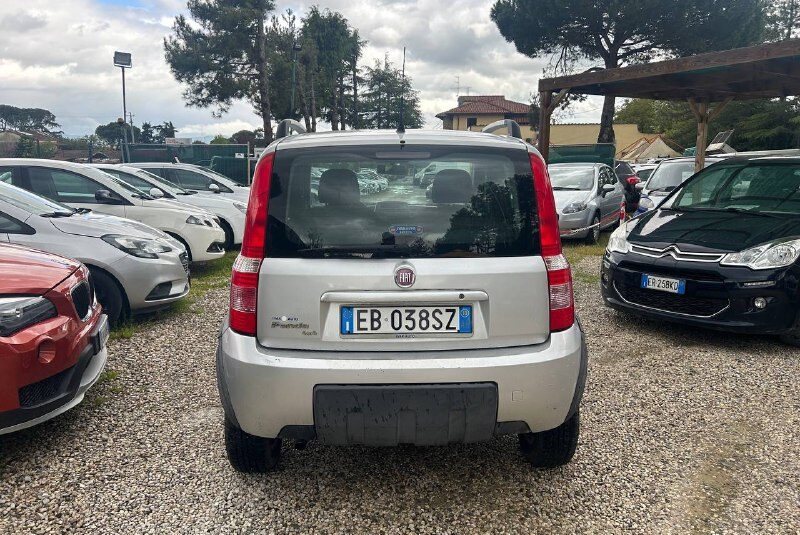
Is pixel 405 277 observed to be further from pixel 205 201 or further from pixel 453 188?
pixel 205 201

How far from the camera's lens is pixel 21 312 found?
2.85 metres

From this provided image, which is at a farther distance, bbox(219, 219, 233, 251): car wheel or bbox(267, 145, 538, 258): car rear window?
bbox(219, 219, 233, 251): car wheel

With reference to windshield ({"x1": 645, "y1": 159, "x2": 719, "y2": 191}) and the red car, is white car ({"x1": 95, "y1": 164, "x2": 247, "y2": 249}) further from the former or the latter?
windshield ({"x1": 645, "y1": 159, "x2": 719, "y2": 191})

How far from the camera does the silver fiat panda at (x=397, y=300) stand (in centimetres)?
229

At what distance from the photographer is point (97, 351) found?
3465mm

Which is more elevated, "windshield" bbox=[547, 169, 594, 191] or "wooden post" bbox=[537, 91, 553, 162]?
"wooden post" bbox=[537, 91, 553, 162]

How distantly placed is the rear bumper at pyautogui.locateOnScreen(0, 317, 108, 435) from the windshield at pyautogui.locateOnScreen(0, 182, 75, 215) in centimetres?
226

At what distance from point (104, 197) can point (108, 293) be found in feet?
7.30

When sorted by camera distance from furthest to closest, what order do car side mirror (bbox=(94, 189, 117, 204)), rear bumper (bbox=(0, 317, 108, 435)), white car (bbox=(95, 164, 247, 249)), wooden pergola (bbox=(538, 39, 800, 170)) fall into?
white car (bbox=(95, 164, 247, 249))
wooden pergola (bbox=(538, 39, 800, 170))
car side mirror (bbox=(94, 189, 117, 204))
rear bumper (bbox=(0, 317, 108, 435))

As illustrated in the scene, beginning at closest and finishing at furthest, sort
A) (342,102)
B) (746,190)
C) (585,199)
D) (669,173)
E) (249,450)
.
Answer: (249,450), (746,190), (585,199), (669,173), (342,102)

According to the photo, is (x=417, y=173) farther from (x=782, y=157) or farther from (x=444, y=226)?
(x=782, y=157)

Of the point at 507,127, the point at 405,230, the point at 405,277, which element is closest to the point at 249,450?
the point at 405,277

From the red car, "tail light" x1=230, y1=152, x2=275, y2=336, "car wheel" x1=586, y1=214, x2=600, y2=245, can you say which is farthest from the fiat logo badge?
"car wheel" x1=586, y1=214, x2=600, y2=245

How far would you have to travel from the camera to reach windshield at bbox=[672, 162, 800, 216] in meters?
5.33
